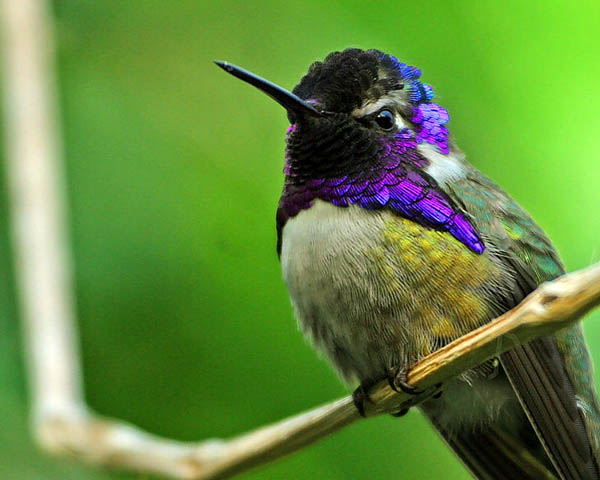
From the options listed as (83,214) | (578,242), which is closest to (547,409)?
(578,242)

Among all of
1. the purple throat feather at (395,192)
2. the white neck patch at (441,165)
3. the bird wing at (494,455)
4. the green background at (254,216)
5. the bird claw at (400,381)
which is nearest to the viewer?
the bird claw at (400,381)

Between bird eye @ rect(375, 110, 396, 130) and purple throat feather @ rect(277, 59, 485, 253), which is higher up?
bird eye @ rect(375, 110, 396, 130)

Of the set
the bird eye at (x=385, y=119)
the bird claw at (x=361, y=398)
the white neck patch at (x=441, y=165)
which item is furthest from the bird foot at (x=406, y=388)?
the bird eye at (x=385, y=119)

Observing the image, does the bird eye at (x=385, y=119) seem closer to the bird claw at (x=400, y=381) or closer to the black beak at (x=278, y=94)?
the black beak at (x=278, y=94)

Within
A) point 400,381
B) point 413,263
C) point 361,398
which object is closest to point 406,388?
point 400,381

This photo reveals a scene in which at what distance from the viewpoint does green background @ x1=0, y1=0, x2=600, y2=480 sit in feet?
11.8

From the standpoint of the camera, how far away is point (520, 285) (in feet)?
9.66

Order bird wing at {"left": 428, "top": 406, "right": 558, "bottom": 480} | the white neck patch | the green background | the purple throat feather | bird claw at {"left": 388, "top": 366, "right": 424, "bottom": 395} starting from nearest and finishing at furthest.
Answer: bird claw at {"left": 388, "top": 366, "right": 424, "bottom": 395}
the purple throat feather
the white neck patch
bird wing at {"left": 428, "top": 406, "right": 558, "bottom": 480}
the green background

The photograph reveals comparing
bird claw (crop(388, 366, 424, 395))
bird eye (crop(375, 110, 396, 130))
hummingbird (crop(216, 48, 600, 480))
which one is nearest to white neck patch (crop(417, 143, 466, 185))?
hummingbird (crop(216, 48, 600, 480))

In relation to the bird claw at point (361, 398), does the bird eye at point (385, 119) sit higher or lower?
higher

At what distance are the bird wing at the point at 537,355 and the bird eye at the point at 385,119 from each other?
30cm

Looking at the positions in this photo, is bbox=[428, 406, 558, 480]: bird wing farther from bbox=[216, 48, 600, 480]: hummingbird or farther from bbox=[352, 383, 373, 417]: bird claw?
bbox=[352, 383, 373, 417]: bird claw

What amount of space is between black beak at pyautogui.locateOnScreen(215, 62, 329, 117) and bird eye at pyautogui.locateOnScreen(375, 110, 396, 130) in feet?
0.61

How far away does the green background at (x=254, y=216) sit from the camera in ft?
11.8
